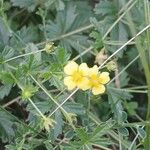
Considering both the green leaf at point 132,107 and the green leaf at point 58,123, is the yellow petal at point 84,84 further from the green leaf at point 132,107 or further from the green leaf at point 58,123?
A: the green leaf at point 132,107

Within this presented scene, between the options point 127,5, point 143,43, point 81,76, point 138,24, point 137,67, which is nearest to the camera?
point 81,76

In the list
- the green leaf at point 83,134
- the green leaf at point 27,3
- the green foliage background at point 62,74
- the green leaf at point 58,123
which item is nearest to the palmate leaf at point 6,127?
the green foliage background at point 62,74

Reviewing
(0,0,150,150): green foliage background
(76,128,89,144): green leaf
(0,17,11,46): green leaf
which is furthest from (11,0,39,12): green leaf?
(76,128,89,144): green leaf

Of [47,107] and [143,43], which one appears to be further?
[143,43]

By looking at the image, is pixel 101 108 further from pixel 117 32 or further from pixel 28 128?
pixel 28 128

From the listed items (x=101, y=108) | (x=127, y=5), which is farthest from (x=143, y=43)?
(x=101, y=108)

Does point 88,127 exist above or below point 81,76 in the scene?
below
